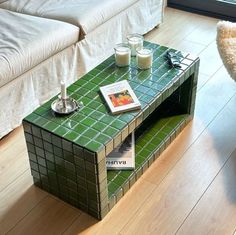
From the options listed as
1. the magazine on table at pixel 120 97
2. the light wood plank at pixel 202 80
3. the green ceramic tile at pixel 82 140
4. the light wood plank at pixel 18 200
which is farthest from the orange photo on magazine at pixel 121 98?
the light wood plank at pixel 202 80

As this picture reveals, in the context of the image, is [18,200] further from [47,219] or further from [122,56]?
[122,56]

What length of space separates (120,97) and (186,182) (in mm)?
506

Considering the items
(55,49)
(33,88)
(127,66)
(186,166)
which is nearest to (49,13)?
(55,49)

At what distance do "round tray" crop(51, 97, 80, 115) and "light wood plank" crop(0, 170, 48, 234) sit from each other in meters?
0.43

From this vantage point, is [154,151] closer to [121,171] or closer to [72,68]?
[121,171]

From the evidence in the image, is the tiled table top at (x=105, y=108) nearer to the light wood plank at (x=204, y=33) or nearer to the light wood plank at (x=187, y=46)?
the light wood plank at (x=187, y=46)

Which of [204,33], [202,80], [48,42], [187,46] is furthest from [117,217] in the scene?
[204,33]

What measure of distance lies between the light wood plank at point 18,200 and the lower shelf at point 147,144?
0.33 meters

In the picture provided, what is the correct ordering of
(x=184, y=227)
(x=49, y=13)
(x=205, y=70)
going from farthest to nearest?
(x=205, y=70)
(x=49, y=13)
(x=184, y=227)

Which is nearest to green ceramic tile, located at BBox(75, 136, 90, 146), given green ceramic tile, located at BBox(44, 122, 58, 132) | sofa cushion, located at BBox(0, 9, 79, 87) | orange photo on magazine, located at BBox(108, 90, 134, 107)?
green ceramic tile, located at BBox(44, 122, 58, 132)

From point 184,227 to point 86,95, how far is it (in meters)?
0.69

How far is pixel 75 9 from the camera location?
93.9 inches

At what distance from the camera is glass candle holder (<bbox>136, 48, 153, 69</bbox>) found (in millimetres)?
1866

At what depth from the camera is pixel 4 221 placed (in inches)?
66.8
